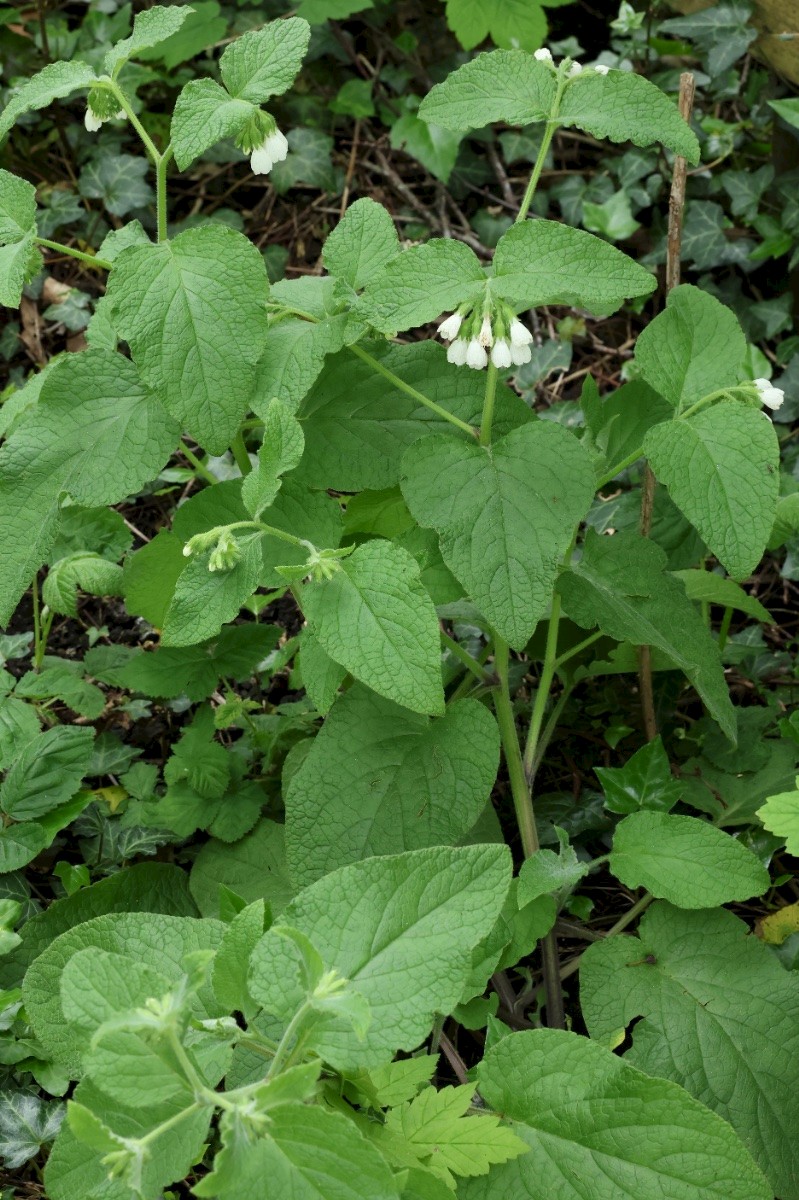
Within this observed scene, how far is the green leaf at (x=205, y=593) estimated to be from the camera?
1531 millimetres

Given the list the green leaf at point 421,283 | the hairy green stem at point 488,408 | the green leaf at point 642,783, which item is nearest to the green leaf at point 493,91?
the green leaf at point 421,283

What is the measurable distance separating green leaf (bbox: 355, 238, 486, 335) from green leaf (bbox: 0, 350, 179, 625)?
1.40ft

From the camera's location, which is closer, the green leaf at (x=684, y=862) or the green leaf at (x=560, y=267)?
the green leaf at (x=560, y=267)

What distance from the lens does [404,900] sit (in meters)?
1.33

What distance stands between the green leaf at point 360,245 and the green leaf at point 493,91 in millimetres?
170

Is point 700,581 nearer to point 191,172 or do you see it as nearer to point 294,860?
point 294,860

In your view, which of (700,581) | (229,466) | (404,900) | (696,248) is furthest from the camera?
(696,248)

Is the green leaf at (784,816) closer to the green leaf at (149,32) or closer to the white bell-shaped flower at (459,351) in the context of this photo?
the white bell-shaped flower at (459,351)

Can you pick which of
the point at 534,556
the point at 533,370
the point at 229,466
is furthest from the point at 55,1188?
the point at 533,370

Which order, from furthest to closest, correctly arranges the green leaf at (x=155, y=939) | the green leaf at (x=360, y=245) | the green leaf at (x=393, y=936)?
the green leaf at (x=360, y=245), the green leaf at (x=155, y=939), the green leaf at (x=393, y=936)

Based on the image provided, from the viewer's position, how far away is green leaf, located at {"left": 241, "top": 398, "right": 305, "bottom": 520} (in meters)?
1.52

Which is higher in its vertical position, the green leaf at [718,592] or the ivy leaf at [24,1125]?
the green leaf at [718,592]

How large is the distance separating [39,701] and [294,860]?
1.04m

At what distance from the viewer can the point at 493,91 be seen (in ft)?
5.82
